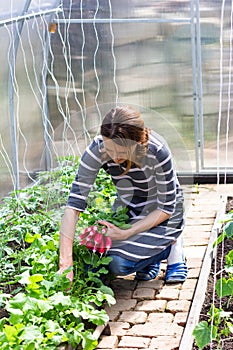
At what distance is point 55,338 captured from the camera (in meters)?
3.43

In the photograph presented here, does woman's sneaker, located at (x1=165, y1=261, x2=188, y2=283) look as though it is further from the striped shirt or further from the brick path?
the striped shirt

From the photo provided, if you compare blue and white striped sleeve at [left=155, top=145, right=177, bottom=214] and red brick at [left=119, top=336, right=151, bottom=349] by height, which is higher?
blue and white striped sleeve at [left=155, top=145, right=177, bottom=214]

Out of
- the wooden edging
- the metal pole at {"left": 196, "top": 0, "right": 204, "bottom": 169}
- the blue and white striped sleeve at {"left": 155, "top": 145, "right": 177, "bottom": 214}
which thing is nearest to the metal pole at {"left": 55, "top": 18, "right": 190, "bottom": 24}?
the metal pole at {"left": 196, "top": 0, "right": 204, "bottom": 169}

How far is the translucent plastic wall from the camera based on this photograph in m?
6.45

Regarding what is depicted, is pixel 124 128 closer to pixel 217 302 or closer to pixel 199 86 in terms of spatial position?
pixel 217 302

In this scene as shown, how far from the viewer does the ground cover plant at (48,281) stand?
11.4ft

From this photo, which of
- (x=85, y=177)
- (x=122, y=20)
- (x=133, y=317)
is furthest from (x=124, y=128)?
(x=122, y=20)

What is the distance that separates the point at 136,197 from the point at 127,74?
94.6 inches

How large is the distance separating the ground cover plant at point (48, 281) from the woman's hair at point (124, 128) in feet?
1.75

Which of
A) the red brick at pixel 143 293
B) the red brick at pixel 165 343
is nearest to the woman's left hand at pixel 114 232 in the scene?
the red brick at pixel 143 293

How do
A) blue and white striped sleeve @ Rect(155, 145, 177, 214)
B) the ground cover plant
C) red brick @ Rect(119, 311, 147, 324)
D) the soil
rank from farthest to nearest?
1. blue and white striped sleeve @ Rect(155, 145, 177, 214)
2. red brick @ Rect(119, 311, 147, 324)
3. the soil
4. the ground cover plant

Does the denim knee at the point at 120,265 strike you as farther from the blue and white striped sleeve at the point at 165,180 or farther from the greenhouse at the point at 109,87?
the greenhouse at the point at 109,87

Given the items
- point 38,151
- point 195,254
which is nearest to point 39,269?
point 195,254

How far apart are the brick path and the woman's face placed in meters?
0.52
